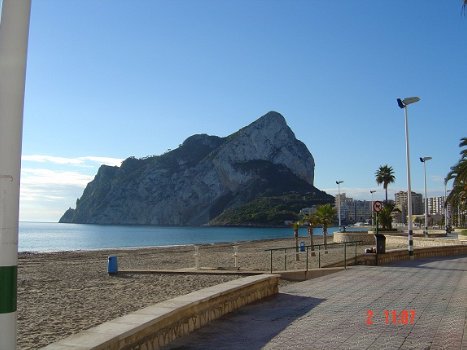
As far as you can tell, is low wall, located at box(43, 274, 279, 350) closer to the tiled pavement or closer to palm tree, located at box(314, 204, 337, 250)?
the tiled pavement

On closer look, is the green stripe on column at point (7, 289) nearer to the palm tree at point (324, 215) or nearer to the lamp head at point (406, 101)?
the lamp head at point (406, 101)

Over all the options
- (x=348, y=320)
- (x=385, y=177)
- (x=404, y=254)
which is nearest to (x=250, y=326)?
(x=348, y=320)

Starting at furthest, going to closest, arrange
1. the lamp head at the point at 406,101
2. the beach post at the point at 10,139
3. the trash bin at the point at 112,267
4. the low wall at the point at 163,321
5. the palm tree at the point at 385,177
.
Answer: the palm tree at the point at 385,177 < the lamp head at the point at 406,101 < the trash bin at the point at 112,267 < the low wall at the point at 163,321 < the beach post at the point at 10,139

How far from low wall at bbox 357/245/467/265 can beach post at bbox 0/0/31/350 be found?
622 inches

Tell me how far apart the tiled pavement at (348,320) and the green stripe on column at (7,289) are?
308 centimetres

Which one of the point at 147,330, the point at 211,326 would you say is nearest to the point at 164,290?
the point at 211,326

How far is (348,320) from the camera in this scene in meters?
7.66

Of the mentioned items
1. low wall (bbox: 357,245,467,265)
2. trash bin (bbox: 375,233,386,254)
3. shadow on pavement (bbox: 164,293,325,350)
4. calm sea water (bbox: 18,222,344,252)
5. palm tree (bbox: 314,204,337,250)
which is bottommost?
calm sea water (bbox: 18,222,344,252)

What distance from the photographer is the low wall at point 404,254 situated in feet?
58.9

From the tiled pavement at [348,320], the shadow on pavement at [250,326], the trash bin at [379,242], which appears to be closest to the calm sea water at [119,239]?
the trash bin at [379,242]

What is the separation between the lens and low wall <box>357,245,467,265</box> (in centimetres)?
1796

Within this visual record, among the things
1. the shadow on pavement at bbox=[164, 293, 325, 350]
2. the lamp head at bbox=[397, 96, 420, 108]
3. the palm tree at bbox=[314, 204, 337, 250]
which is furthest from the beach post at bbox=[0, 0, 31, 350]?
the palm tree at bbox=[314, 204, 337, 250]

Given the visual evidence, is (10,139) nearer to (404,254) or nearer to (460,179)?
(404,254)

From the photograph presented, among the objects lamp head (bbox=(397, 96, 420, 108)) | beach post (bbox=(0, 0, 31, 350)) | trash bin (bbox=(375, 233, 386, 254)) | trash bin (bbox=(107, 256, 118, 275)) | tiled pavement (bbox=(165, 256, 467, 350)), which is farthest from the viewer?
lamp head (bbox=(397, 96, 420, 108))
